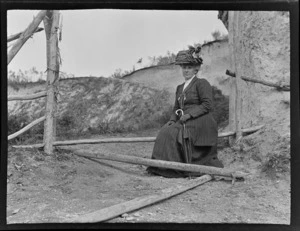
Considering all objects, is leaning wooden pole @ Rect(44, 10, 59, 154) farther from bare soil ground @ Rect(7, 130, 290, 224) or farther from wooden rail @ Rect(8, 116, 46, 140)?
bare soil ground @ Rect(7, 130, 290, 224)

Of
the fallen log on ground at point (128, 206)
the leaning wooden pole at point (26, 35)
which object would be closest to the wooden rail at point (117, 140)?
the fallen log on ground at point (128, 206)

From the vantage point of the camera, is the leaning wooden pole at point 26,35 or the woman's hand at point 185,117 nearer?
the leaning wooden pole at point 26,35

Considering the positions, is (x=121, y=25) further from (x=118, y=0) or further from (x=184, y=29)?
(x=184, y=29)

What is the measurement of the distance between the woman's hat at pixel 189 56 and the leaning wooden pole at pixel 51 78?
44.6 inches

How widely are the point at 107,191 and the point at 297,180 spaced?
163 centimetres

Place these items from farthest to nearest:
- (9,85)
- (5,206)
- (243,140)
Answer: (243,140) → (9,85) → (5,206)

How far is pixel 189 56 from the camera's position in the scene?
391 centimetres

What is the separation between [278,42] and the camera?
3869 millimetres

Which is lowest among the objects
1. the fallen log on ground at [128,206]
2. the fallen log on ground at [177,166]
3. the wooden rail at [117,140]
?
the fallen log on ground at [128,206]

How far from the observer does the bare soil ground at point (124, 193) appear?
3521 millimetres

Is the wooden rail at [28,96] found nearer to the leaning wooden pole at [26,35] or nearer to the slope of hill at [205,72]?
the leaning wooden pole at [26,35]

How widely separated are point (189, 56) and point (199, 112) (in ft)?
1.72

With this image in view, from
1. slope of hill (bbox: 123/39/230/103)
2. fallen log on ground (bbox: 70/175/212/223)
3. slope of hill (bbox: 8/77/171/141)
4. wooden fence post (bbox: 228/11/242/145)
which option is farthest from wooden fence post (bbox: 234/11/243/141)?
fallen log on ground (bbox: 70/175/212/223)

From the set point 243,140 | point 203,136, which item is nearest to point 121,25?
Result: point 203,136
